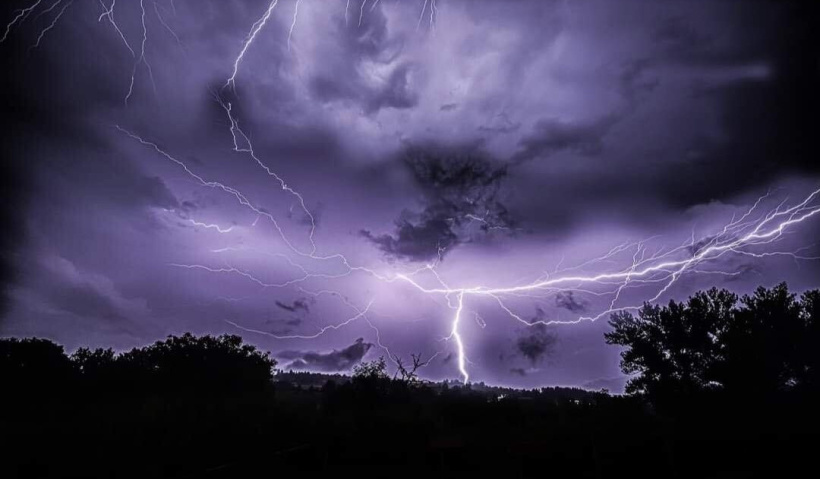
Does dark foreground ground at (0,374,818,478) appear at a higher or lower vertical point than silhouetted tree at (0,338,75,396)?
lower

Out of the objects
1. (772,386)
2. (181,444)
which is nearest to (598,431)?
(772,386)

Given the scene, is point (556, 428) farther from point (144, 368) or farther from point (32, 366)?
point (32, 366)

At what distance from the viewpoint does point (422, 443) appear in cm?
1434

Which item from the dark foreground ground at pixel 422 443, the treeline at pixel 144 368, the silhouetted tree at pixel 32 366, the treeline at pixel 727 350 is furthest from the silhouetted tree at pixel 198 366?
the treeline at pixel 727 350

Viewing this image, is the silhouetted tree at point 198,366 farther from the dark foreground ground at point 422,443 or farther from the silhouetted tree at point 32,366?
the dark foreground ground at point 422,443

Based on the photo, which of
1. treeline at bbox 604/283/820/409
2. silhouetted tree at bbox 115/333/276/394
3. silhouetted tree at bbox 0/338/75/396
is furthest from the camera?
silhouetted tree at bbox 115/333/276/394

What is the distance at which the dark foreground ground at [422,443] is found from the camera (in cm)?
963

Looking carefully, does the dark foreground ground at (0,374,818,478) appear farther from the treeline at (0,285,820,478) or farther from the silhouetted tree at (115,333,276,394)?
the silhouetted tree at (115,333,276,394)

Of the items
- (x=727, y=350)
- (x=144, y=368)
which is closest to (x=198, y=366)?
(x=144, y=368)

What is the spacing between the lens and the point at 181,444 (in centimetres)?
1173

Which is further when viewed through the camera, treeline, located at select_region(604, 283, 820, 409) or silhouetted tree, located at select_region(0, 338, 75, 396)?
silhouetted tree, located at select_region(0, 338, 75, 396)

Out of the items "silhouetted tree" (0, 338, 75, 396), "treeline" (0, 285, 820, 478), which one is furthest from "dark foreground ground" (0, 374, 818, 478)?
"silhouetted tree" (0, 338, 75, 396)

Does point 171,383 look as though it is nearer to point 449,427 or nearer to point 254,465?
point 254,465

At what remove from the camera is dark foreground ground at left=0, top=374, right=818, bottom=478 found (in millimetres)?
9633
